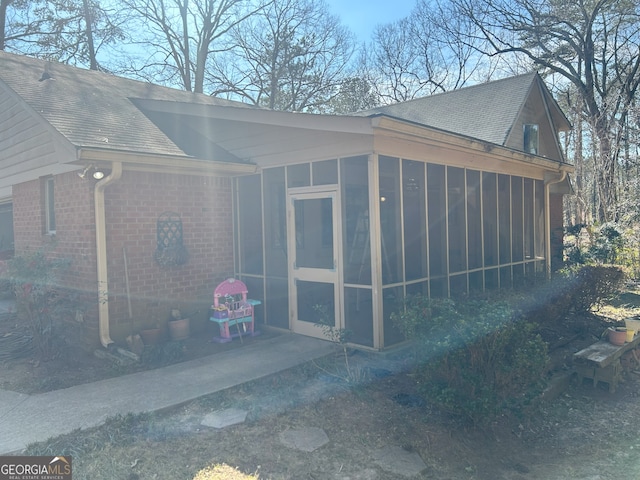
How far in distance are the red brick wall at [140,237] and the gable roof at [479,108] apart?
6.59 m

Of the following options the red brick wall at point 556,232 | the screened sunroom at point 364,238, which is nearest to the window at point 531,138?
the red brick wall at point 556,232

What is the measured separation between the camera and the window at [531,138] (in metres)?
14.3

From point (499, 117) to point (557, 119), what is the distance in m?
5.05

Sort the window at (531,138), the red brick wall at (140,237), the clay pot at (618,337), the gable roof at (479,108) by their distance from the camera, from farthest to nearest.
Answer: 1. the window at (531,138)
2. the gable roof at (479,108)
3. the red brick wall at (140,237)
4. the clay pot at (618,337)

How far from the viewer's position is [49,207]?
748 centimetres

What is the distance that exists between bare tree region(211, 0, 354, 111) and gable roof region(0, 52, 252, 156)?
42.5 feet

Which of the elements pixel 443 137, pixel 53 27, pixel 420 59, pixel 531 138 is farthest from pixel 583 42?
pixel 53 27

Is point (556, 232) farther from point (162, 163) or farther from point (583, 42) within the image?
point (162, 163)

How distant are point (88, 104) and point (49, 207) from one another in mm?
1872

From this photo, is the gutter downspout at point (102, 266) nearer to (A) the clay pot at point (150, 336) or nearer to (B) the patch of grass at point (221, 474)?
(A) the clay pot at point (150, 336)

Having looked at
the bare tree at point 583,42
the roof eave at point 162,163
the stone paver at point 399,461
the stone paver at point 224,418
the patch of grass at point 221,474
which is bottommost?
the stone paver at point 399,461

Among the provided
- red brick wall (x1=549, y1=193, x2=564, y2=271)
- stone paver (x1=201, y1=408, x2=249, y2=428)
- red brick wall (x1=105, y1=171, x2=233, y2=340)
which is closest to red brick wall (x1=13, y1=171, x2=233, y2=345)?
red brick wall (x1=105, y1=171, x2=233, y2=340)

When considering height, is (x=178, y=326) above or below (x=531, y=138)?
below

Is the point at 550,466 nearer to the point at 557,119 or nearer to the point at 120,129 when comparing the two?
the point at 120,129
